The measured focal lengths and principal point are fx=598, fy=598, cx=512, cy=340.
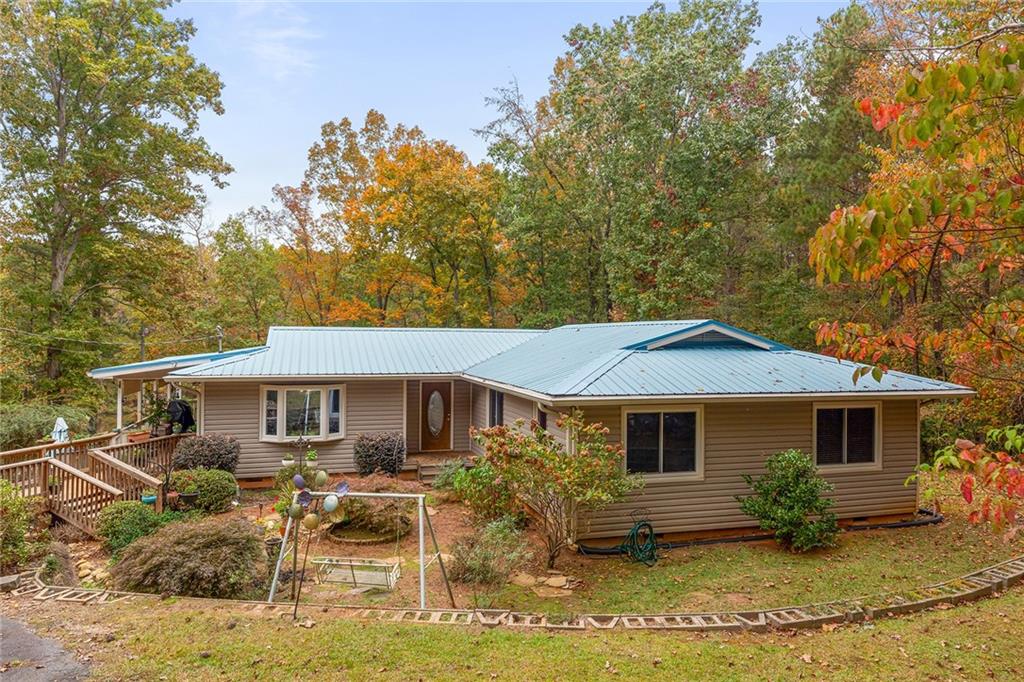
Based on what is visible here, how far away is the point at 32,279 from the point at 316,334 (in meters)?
12.7

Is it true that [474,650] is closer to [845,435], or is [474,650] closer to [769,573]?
[769,573]

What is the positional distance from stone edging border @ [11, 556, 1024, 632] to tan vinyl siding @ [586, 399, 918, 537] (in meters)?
2.73

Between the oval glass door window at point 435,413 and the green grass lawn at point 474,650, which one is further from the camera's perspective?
the oval glass door window at point 435,413

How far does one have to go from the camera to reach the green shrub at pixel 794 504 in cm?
906

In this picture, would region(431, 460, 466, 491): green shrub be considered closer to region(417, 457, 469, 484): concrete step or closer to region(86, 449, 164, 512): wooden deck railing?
region(417, 457, 469, 484): concrete step

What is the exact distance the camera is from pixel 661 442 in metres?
9.59

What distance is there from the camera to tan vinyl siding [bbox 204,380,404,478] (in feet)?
44.7

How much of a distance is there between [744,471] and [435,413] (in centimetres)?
862

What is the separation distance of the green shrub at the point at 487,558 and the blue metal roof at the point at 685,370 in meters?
2.19

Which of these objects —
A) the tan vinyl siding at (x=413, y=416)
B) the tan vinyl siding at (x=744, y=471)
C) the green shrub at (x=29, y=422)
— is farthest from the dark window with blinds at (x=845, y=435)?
the green shrub at (x=29, y=422)

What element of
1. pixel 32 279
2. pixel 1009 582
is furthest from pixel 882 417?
pixel 32 279

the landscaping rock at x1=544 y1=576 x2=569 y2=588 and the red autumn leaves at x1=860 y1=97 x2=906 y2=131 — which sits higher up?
the red autumn leaves at x1=860 y1=97 x2=906 y2=131

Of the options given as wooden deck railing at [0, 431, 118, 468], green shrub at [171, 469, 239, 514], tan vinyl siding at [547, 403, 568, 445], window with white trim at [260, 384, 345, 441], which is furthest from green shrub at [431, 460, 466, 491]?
wooden deck railing at [0, 431, 118, 468]

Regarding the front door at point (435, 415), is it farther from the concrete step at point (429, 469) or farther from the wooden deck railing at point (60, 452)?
the wooden deck railing at point (60, 452)
